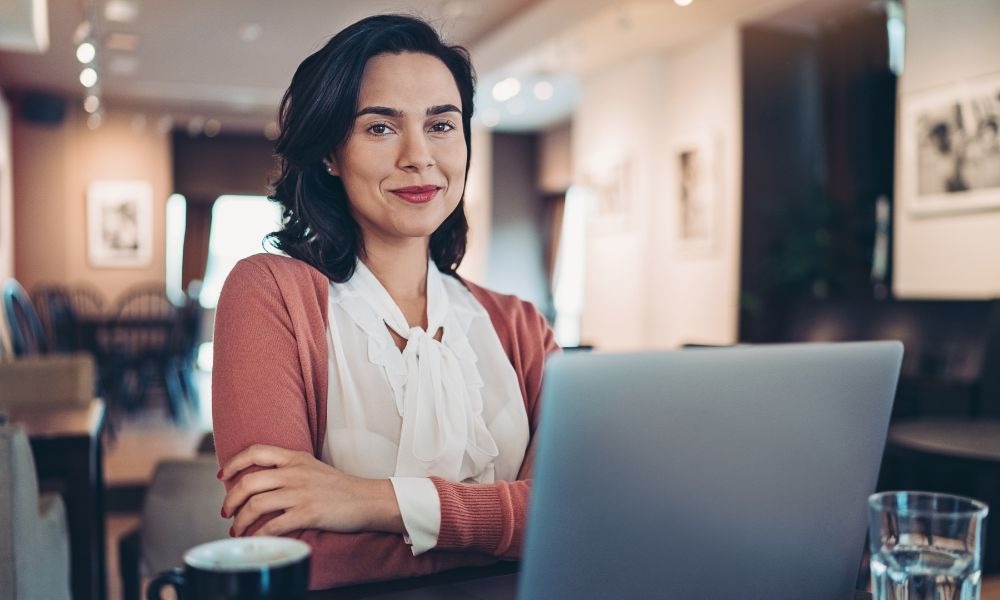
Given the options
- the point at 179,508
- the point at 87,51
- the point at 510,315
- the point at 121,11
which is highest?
the point at 121,11

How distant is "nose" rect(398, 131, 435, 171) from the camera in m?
1.09

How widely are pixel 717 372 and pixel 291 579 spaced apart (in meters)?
0.32

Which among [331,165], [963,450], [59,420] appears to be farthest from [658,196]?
[331,165]

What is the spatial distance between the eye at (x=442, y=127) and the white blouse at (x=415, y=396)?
221 mm

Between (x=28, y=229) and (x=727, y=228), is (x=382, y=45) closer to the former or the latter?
(x=727, y=228)

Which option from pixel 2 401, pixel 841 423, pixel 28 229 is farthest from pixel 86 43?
pixel 841 423

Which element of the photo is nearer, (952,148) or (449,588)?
(449,588)

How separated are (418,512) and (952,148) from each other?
4.45 metres

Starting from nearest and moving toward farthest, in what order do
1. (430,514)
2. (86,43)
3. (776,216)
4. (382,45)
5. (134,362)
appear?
(430,514)
(382,45)
(86,43)
(776,216)
(134,362)

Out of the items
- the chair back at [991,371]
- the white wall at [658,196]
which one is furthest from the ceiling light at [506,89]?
the chair back at [991,371]

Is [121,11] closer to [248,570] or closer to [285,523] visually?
[285,523]

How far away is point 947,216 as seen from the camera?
4.55 meters

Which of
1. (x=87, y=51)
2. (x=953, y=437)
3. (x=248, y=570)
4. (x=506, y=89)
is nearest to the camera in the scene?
(x=248, y=570)

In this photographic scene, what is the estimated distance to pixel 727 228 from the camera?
6.04 m
